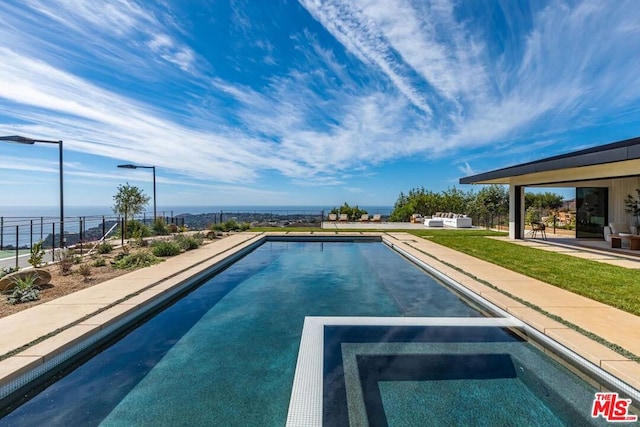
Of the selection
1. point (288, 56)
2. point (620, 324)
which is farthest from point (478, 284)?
point (288, 56)

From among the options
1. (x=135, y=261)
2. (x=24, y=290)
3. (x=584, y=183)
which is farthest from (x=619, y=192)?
(x=24, y=290)

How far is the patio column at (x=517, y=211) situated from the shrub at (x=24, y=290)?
13.7 m

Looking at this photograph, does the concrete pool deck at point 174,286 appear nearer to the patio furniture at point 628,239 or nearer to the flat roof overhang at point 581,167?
the flat roof overhang at point 581,167

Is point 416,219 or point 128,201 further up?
point 128,201

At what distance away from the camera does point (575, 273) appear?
595 centimetres

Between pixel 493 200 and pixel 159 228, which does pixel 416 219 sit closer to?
pixel 493 200

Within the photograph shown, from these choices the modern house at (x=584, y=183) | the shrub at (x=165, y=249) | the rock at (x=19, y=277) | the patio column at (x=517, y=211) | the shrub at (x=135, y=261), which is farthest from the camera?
the patio column at (x=517, y=211)

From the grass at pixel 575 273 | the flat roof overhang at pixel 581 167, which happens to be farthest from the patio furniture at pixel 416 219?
the grass at pixel 575 273

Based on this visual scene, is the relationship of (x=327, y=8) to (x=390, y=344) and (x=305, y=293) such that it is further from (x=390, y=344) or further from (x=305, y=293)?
(x=390, y=344)

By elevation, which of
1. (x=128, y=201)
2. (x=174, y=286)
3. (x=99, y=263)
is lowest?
(x=174, y=286)

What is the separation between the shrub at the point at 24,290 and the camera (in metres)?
4.29

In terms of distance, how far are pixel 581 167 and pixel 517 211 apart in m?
4.65

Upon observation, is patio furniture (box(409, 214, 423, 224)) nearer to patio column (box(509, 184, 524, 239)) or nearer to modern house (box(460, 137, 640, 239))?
modern house (box(460, 137, 640, 239))

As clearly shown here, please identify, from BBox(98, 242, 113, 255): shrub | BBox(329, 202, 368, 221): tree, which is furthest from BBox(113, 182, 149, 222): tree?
BBox(329, 202, 368, 221): tree
